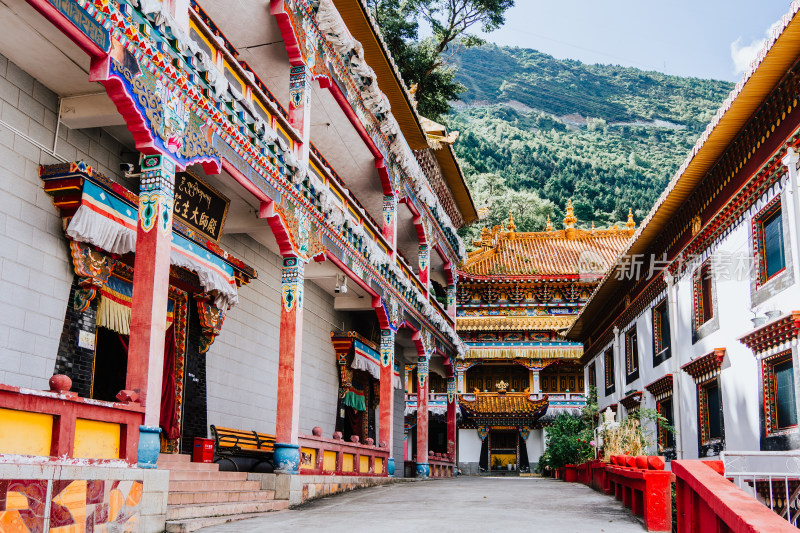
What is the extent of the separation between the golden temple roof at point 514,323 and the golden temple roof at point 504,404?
315cm

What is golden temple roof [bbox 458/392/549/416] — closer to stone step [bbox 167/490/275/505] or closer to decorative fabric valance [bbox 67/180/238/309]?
stone step [bbox 167/490/275/505]

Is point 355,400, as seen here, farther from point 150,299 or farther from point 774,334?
point 150,299

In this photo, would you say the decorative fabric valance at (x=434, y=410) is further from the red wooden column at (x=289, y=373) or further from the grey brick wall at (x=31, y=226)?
the grey brick wall at (x=31, y=226)

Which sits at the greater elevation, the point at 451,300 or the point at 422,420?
the point at 451,300

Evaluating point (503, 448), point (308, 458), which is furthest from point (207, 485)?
point (503, 448)

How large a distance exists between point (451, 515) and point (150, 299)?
4247 millimetres

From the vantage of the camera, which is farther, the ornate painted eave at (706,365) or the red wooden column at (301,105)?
the ornate painted eave at (706,365)

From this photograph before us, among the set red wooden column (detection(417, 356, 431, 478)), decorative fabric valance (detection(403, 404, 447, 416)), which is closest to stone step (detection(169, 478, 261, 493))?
red wooden column (detection(417, 356, 431, 478))

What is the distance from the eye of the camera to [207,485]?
907 centimetres

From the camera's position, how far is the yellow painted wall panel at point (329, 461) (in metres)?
12.5

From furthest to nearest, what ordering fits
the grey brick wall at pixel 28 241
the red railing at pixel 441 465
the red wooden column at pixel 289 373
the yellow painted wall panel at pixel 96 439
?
the red railing at pixel 441 465
the red wooden column at pixel 289 373
the grey brick wall at pixel 28 241
the yellow painted wall panel at pixel 96 439

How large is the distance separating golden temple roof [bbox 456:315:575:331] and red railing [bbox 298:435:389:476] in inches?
716

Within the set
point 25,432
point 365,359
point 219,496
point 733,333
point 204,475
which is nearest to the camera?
point 25,432

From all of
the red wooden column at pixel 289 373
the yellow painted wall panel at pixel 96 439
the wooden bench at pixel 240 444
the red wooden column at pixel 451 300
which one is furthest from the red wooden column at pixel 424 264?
the yellow painted wall panel at pixel 96 439
